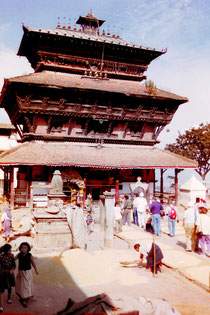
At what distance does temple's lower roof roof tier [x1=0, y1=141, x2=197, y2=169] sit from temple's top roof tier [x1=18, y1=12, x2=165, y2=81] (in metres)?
6.63

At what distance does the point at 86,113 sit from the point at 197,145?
68.3 ft

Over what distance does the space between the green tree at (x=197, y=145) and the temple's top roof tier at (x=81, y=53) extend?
1452 cm

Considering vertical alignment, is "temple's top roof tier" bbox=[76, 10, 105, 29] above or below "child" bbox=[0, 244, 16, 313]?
above

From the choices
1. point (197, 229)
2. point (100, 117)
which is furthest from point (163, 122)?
point (197, 229)

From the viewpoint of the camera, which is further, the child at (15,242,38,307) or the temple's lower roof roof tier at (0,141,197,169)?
the temple's lower roof roof tier at (0,141,197,169)

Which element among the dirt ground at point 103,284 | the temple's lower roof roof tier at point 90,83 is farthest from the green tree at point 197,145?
the dirt ground at point 103,284

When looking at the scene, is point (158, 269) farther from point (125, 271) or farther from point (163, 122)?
point (163, 122)

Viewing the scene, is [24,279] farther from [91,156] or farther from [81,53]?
[81,53]

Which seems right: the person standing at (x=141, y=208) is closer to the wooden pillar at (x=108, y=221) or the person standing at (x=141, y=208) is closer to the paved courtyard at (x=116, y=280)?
the wooden pillar at (x=108, y=221)

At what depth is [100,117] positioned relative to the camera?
23188 millimetres

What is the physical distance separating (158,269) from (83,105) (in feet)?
52.5

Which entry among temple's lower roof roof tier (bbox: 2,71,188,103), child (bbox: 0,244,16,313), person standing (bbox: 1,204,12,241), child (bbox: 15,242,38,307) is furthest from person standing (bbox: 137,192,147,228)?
temple's lower roof roof tier (bbox: 2,71,188,103)

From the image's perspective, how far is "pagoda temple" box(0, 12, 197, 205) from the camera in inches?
829

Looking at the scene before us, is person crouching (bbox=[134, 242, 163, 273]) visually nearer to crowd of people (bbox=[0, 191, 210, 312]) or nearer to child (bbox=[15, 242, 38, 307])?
crowd of people (bbox=[0, 191, 210, 312])
